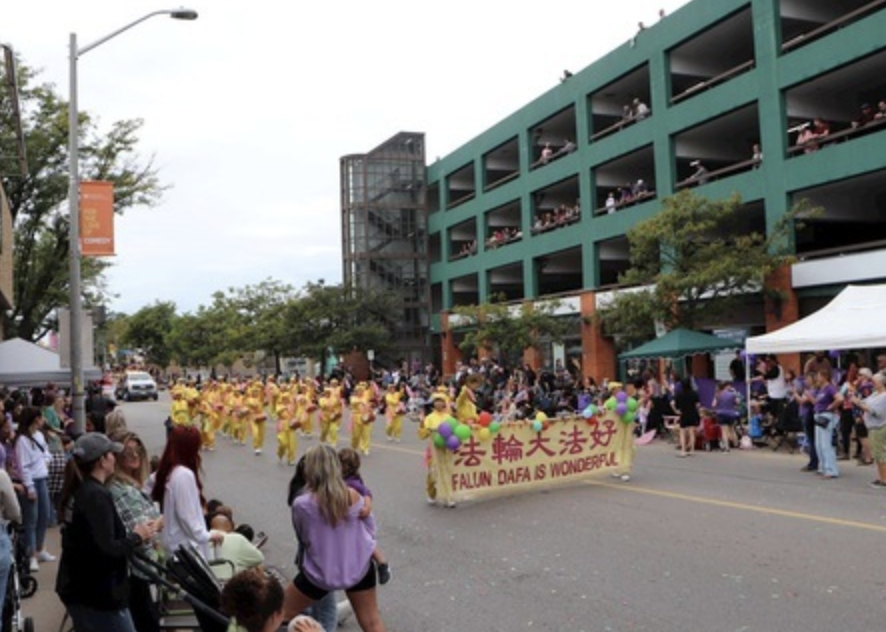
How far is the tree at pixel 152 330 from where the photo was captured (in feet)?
338

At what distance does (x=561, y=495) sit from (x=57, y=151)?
20.4m

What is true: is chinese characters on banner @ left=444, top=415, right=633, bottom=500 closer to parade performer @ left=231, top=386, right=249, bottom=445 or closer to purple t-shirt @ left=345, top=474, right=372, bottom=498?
purple t-shirt @ left=345, top=474, right=372, bottom=498

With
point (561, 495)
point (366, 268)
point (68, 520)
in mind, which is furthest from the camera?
point (366, 268)

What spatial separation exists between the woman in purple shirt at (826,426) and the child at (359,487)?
978 centimetres

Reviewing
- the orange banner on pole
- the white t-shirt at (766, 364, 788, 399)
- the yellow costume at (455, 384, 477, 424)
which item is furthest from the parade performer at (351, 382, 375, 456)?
the white t-shirt at (766, 364, 788, 399)

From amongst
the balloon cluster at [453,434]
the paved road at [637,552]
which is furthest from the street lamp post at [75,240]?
the balloon cluster at [453,434]

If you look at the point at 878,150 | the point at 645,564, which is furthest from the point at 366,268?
the point at 645,564

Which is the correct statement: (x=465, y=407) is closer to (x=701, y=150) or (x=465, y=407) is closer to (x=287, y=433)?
(x=287, y=433)

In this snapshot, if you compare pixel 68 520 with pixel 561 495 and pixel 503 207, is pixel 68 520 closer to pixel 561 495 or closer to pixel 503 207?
pixel 561 495

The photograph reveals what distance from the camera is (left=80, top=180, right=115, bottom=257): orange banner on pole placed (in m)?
14.7

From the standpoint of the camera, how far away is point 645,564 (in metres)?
7.90

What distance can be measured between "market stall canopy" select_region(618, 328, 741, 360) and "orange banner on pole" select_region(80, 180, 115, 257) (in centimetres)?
1278

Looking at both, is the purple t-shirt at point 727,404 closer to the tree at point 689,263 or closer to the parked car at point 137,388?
the tree at point 689,263

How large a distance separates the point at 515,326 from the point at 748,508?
24588 mm
